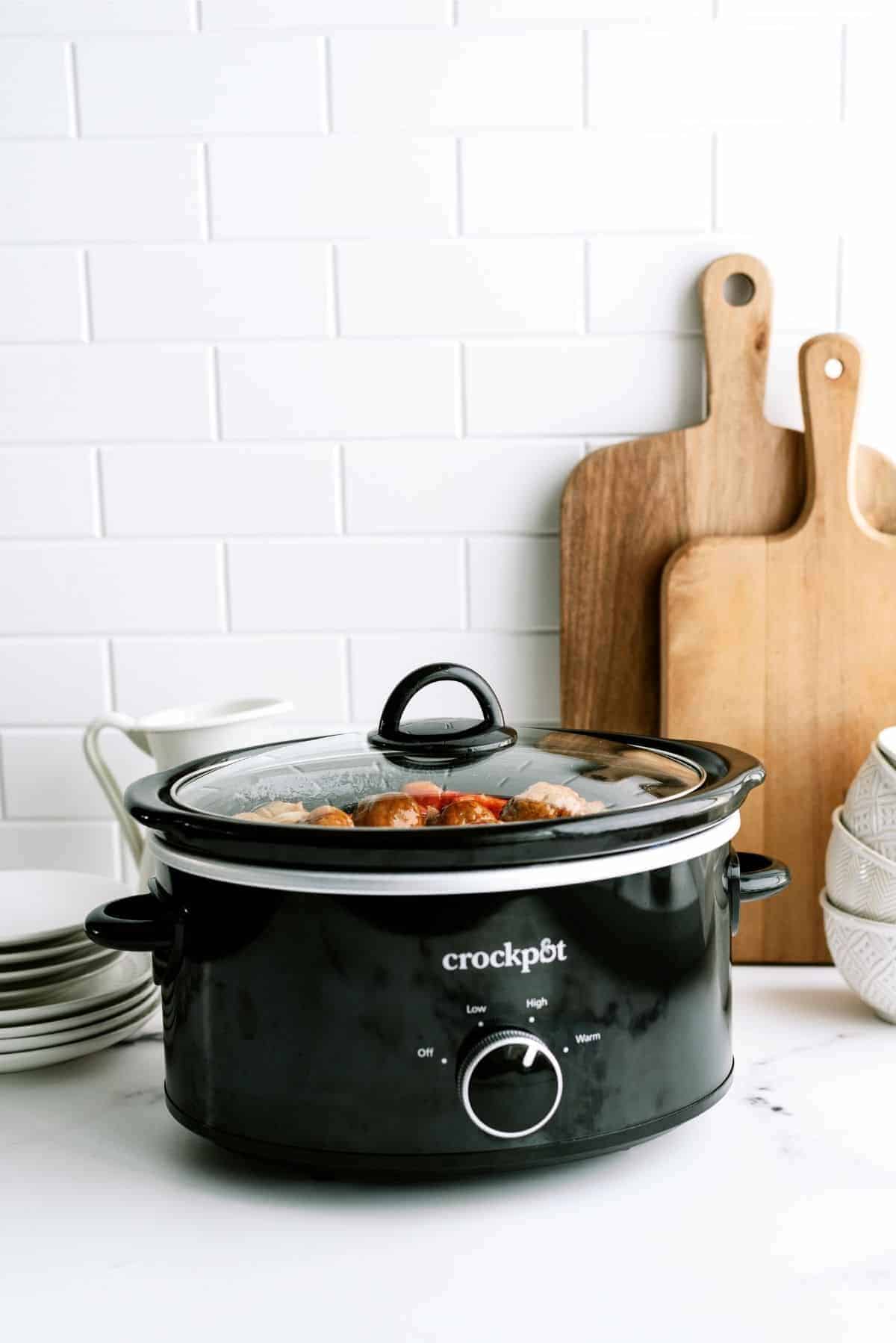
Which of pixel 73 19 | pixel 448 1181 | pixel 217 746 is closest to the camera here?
pixel 448 1181

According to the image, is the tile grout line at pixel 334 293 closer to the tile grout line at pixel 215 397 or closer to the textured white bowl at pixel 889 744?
the tile grout line at pixel 215 397

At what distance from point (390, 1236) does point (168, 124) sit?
0.98 m

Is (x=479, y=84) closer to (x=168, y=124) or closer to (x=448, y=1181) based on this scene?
(x=168, y=124)

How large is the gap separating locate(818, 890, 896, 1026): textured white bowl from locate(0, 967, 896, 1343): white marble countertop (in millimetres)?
95

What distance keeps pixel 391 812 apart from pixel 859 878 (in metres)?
0.41

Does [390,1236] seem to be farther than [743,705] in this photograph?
No

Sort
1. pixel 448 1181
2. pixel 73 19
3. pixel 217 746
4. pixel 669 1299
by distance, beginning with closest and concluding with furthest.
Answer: pixel 669 1299 < pixel 448 1181 < pixel 217 746 < pixel 73 19

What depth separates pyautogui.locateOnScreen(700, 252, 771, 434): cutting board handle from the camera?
1.17 meters

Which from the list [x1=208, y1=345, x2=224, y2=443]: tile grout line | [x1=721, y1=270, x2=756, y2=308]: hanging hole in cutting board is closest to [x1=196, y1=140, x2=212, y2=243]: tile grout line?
[x1=208, y1=345, x2=224, y2=443]: tile grout line

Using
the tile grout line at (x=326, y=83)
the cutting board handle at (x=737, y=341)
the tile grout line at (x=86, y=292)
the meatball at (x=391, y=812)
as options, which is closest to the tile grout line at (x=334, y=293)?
the tile grout line at (x=326, y=83)

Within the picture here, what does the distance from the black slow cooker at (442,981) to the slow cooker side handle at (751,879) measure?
1.7 inches

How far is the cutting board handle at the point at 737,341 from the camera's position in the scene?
117cm

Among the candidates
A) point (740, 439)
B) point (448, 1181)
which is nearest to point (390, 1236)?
point (448, 1181)

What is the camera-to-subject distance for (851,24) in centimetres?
116
